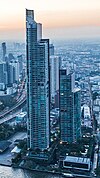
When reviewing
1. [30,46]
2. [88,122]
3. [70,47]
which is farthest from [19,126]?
[70,47]

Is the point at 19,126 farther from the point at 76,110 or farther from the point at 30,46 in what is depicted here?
the point at 30,46

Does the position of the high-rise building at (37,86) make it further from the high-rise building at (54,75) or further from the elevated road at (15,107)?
the high-rise building at (54,75)

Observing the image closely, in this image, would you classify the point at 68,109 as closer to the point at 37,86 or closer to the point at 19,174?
the point at 37,86

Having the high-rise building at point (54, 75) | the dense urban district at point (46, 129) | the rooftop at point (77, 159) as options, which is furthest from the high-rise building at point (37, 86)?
the high-rise building at point (54, 75)

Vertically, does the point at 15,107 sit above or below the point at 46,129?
below

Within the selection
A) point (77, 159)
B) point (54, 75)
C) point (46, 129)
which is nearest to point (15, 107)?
point (54, 75)
